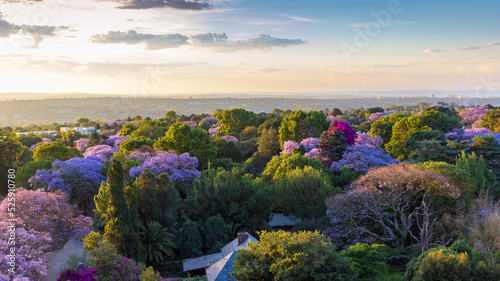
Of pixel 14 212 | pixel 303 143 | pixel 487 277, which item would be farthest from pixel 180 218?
pixel 303 143

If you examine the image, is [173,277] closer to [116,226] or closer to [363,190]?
[116,226]

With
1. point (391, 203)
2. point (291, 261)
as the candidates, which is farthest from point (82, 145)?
point (291, 261)

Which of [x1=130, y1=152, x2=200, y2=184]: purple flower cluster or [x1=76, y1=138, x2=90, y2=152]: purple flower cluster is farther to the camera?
[x1=76, y1=138, x2=90, y2=152]: purple flower cluster

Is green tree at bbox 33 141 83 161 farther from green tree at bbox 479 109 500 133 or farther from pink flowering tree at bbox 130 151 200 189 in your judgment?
green tree at bbox 479 109 500 133

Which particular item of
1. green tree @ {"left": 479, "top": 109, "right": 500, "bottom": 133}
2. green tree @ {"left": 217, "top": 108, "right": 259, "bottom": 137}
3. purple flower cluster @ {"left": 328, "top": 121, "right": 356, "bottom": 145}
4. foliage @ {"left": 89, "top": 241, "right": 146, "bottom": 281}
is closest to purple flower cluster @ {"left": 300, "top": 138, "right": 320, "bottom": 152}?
purple flower cluster @ {"left": 328, "top": 121, "right": 356, "bottom": 145}

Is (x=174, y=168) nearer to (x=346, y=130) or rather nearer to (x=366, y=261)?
(x=346, y=130)
